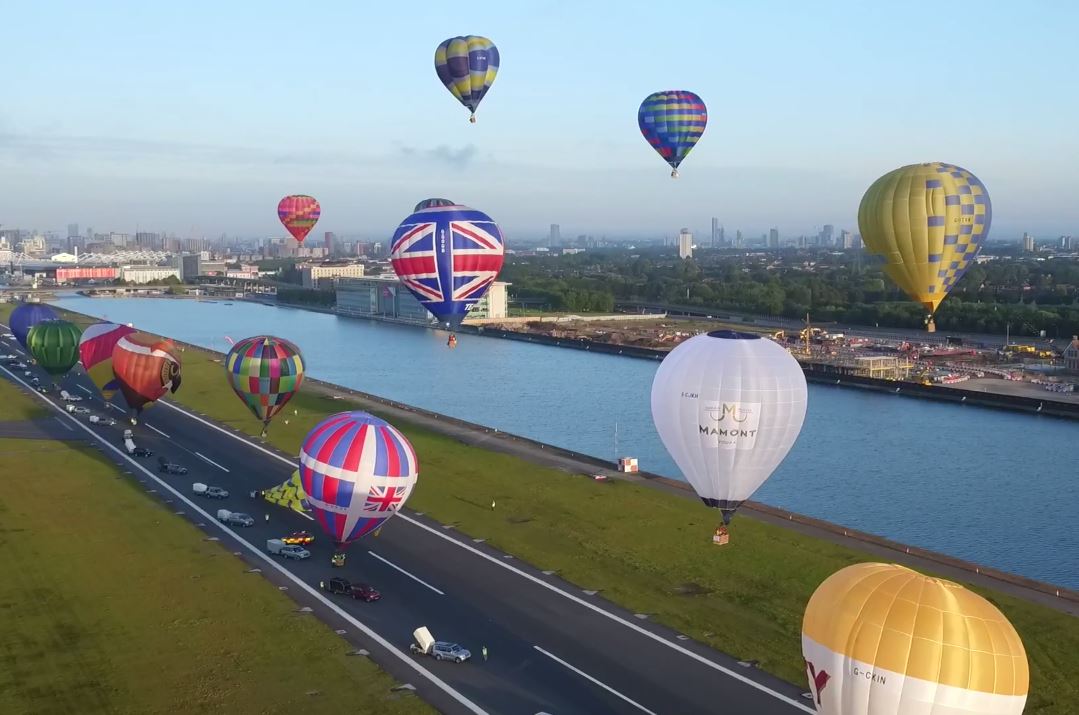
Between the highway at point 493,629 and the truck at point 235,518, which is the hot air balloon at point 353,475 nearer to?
the highway at point 493,629

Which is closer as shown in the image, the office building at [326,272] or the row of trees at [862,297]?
the row of trees at [862,297]

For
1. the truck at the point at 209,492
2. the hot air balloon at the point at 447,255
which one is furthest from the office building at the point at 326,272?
the hot air balloon at the point at 447,255

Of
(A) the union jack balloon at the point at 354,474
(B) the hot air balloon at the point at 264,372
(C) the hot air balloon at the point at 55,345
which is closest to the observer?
(A) the union jack balloon at the point at 354,474

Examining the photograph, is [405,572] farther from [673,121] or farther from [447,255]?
[673,121]

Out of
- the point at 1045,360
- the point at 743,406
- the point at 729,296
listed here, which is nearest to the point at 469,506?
the point at 743,406

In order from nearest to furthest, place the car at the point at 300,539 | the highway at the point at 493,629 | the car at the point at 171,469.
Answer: the highway at the point at 493,629 < the car at the point at 300,539 < the car at the point at 171,469

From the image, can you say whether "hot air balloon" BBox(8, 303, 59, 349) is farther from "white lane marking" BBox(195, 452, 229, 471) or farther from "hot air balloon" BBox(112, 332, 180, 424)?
"white lane marking" BBox(195, 452, 229, 471)

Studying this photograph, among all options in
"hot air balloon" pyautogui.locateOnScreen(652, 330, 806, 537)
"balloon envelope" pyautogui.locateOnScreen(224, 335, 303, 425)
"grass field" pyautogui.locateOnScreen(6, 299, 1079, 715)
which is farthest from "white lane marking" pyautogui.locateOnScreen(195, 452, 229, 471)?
"hot air balloon" pyautogui.locateOnScreen(652, 330, 806, 537)

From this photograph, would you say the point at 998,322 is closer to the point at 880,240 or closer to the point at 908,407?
the point at 908,407
